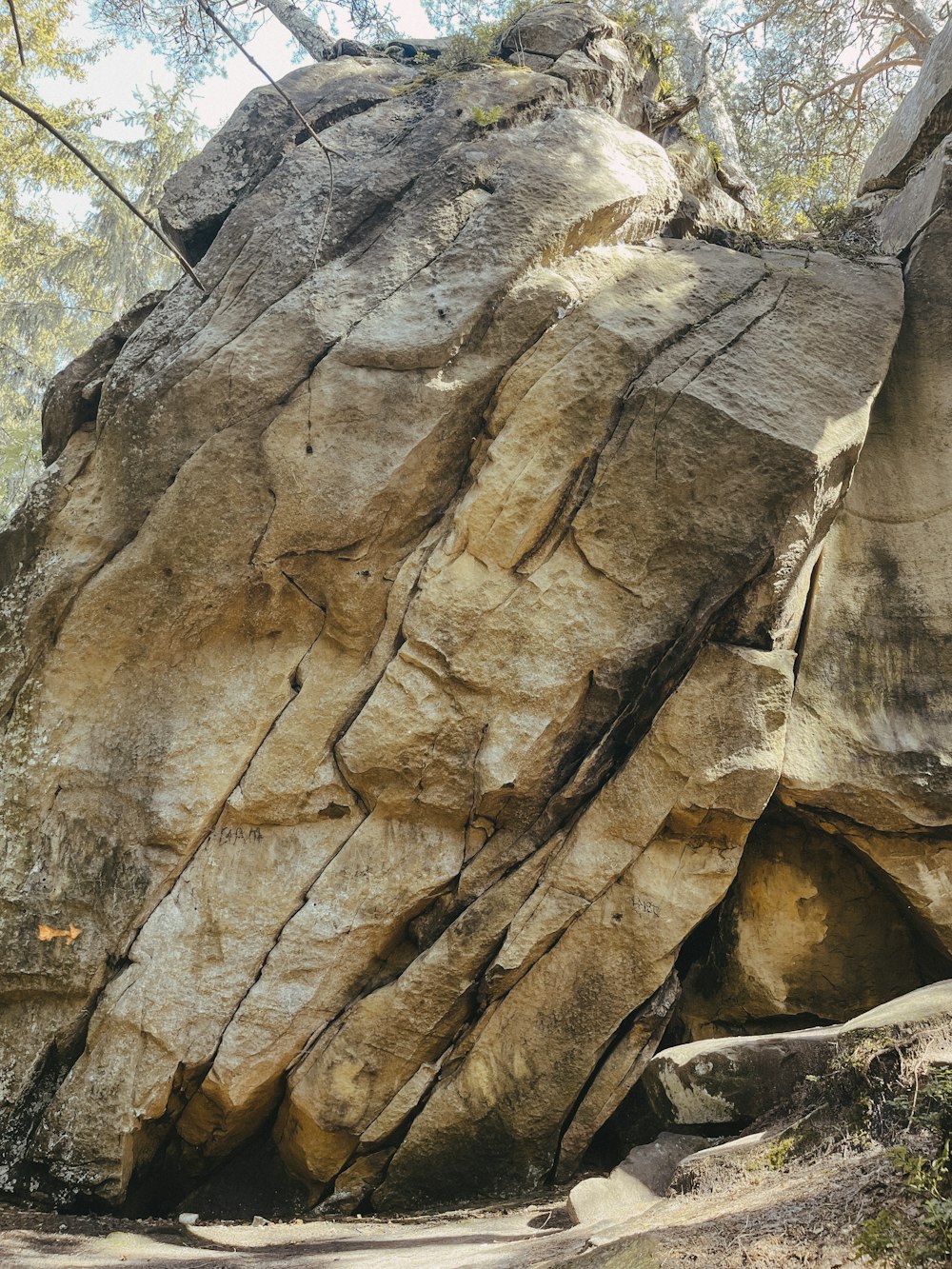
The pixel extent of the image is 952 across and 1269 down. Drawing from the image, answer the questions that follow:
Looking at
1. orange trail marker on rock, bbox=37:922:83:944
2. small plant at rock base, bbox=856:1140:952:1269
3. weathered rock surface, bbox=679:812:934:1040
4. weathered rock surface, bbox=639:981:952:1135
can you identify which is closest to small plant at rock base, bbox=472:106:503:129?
weathered rock surface, bbox=679:812:934:1040

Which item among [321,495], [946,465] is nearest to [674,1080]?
[321,495]

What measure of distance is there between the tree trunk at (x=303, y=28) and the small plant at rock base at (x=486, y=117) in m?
3.82

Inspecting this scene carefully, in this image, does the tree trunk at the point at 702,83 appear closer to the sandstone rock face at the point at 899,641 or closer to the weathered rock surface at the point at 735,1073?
the sandstone rock face at the point at 899,641

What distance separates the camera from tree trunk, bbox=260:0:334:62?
1171cm

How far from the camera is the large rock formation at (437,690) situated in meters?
7.20

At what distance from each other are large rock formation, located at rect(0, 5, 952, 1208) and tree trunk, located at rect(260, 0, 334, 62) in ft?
16.7

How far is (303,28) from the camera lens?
11.8m

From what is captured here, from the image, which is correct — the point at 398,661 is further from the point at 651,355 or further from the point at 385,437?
the point at 651,355

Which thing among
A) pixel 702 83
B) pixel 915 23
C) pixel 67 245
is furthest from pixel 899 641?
pixel 67 245

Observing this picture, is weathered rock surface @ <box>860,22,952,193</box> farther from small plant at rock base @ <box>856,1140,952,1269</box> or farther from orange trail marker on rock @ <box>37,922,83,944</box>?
orange trail marker on rock @ <box>37,922,83,944</box>

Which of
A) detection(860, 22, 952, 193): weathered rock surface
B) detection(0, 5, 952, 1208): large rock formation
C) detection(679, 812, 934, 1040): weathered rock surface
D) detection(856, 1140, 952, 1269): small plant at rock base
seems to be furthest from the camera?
detection(860, 22, 952, 193): weathered rock surface

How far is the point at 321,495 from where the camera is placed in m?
7.68

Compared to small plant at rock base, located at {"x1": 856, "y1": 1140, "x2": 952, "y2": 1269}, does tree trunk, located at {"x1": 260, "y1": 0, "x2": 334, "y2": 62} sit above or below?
above

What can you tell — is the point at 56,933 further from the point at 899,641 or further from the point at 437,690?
the point at 899,641
